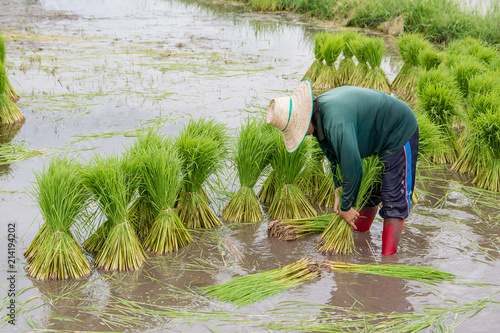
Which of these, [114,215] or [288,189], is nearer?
[114,215]

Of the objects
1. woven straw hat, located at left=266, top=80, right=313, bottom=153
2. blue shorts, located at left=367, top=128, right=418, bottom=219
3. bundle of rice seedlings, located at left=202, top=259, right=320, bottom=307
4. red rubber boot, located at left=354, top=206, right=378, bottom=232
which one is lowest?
bundle of rice seedlings, located at left=202, top=259, right=320, bottom=307

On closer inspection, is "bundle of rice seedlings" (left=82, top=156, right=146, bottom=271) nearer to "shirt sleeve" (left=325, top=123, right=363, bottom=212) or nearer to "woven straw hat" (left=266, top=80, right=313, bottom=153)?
"woven straw hat" (left=266, top=80, right=313, bottom=153)

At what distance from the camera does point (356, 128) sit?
329cm

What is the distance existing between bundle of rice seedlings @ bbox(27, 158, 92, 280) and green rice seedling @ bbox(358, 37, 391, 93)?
5.55 meters

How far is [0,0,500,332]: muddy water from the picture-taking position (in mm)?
2926

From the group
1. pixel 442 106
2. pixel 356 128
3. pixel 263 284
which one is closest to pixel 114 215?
pixel 263 284

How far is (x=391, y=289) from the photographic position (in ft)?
10.5

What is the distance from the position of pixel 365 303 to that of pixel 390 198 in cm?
83

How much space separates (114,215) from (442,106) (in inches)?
142

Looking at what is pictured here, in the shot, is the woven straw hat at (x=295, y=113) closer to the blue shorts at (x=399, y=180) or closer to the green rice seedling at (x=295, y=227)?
the blue shorts at (x=399, y=180)

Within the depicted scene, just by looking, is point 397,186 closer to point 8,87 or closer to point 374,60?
point 374,60

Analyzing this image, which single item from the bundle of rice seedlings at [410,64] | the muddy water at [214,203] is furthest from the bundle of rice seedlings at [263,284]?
the bundle of rice seedlings at [410,64]

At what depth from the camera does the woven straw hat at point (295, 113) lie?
125 inches

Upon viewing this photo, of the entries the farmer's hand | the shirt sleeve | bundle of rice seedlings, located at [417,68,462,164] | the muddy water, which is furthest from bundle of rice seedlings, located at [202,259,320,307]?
bundle of rice seedlings, located at [417,68,462,164]
